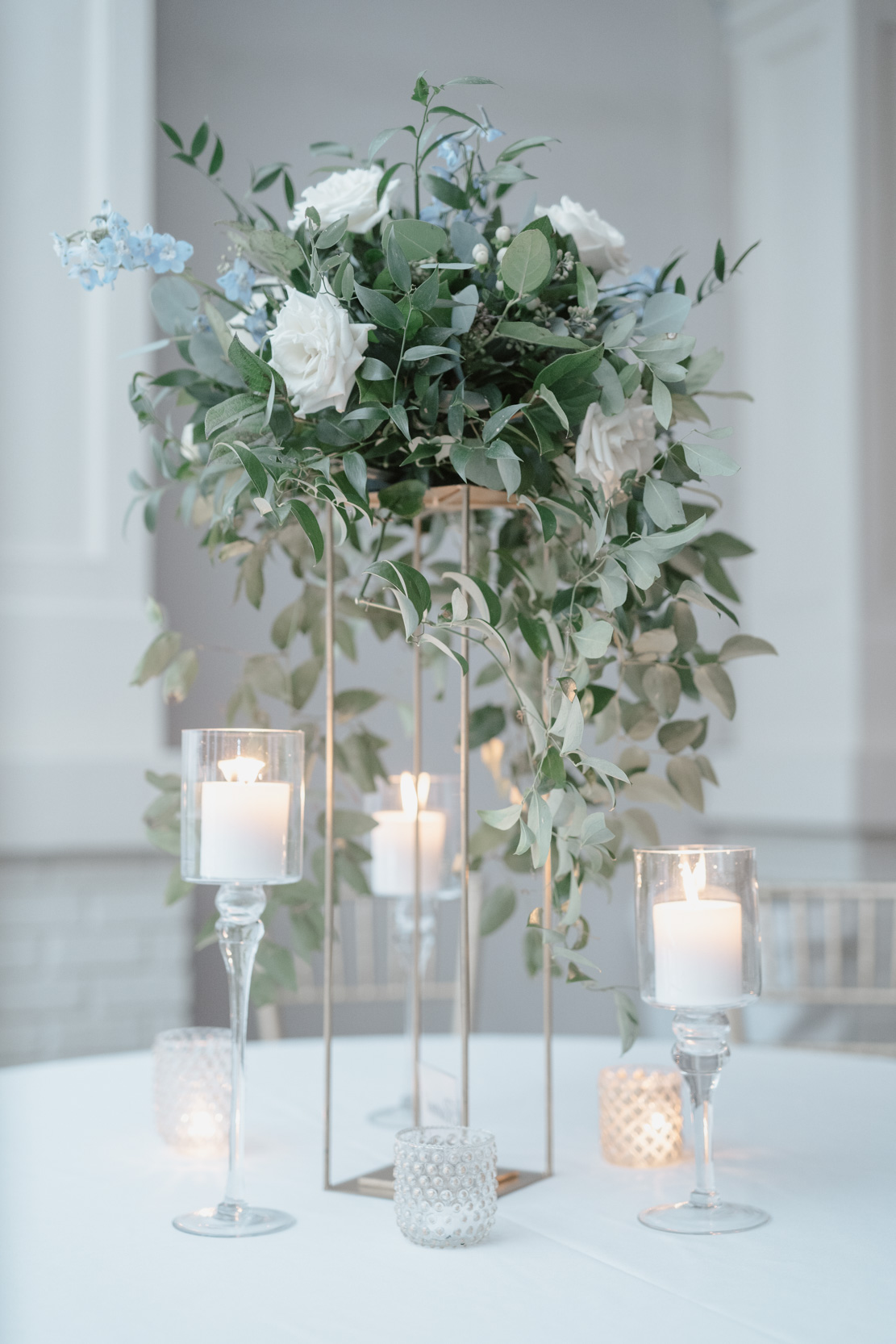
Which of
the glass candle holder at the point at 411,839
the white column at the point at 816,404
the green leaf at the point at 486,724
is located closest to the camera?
the green leaf at the point at 486,724

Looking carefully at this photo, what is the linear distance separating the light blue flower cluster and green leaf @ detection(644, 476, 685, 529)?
344mm

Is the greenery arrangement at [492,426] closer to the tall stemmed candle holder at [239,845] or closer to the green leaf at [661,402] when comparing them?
the green leaf at [661,402]

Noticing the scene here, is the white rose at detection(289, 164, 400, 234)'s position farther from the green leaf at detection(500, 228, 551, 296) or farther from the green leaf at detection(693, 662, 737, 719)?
the green leaf at detection(693, 662, 737, 719)

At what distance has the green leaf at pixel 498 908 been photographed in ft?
3.97

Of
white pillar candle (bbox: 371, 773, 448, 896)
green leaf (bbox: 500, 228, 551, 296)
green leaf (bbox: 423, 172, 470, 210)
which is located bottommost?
white pillar candle (bbox: 371, 773, 448, 896)

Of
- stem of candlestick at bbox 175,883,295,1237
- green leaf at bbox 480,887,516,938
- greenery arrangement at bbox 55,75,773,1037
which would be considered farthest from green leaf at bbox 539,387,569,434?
green leaf at bbox 480,887,516,938

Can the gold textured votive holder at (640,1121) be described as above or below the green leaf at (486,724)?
below

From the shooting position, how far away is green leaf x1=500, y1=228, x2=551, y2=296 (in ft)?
2.65

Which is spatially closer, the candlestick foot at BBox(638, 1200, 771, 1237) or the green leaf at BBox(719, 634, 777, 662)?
the candlestick foot at BBox(638, 1200, 771, 1237)

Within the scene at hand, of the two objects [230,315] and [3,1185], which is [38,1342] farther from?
[230,315]

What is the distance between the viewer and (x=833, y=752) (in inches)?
116

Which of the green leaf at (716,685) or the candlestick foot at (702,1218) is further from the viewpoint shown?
the green leaf at (716,685)

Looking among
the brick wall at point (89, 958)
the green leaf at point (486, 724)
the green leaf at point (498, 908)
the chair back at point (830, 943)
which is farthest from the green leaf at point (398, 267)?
the chair back at point (830, 943)

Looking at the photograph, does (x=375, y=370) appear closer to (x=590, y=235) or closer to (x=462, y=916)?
(x=590, y=235)
